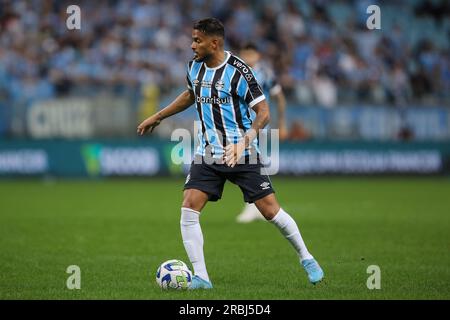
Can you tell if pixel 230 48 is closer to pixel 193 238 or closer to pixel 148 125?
pixel 148 125

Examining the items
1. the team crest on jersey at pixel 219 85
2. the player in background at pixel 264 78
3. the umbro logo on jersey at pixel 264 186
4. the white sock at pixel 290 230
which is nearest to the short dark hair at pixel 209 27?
the team crest on jersey at pixel 219 85

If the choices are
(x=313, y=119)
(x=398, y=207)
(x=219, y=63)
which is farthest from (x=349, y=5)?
(x=219, y=63)

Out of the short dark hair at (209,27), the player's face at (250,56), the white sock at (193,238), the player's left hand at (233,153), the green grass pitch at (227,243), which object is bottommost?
the green grass pitch at (227,243)

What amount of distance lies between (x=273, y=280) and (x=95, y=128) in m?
14.9

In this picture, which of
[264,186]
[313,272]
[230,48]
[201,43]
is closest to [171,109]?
[201,43]

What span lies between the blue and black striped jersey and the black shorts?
0.43 ft

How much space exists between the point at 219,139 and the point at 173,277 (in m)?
1.33

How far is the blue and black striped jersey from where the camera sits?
805 cm

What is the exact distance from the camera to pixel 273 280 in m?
8.55

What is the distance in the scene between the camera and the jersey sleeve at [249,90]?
26.4ft

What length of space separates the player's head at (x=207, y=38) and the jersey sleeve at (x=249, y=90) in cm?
37

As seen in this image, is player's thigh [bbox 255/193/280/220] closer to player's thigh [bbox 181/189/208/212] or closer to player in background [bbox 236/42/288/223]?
player's thigh [bbox 181/189/208/212]

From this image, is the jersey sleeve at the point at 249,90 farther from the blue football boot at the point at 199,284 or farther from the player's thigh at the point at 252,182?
the blue football boot at the point at 199,284

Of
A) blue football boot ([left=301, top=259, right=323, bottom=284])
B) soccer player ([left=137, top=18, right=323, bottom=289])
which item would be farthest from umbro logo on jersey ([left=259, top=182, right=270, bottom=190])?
blue football boot ([left=301, top=259, right=323, bottom=284])
